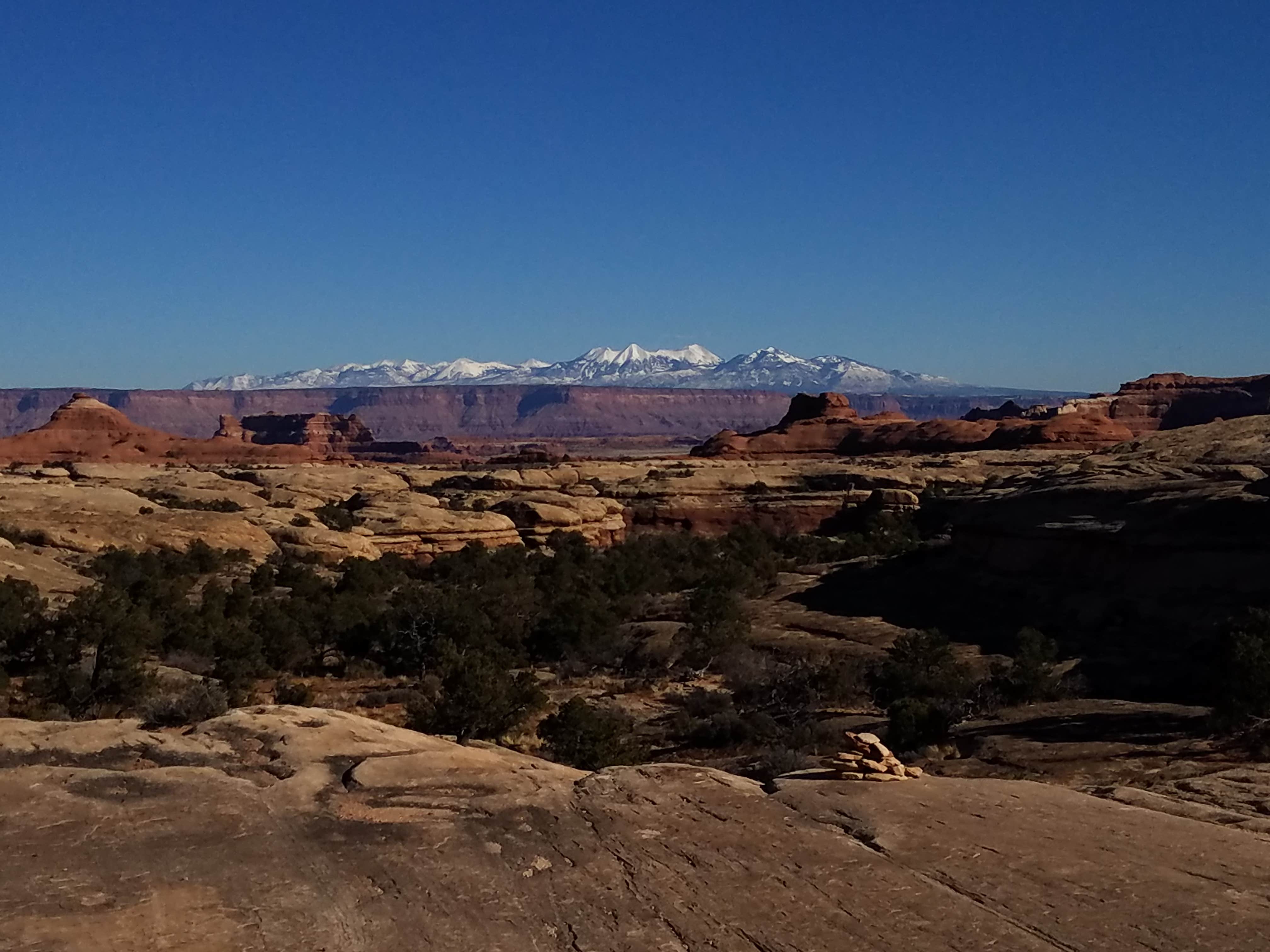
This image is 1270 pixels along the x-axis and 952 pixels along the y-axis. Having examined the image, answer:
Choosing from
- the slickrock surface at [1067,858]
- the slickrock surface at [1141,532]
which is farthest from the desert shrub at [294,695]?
the slickrock surface at [1141,532]

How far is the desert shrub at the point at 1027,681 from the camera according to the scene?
21.0 meters

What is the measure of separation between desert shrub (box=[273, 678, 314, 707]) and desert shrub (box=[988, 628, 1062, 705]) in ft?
43.4

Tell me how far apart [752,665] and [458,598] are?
872 cm

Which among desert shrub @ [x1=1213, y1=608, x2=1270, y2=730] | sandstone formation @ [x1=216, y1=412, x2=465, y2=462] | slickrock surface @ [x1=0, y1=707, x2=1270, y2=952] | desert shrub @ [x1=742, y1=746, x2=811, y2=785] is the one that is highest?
slickrock surface @ [x1=0, y1=707, x2=1270, y2=952]

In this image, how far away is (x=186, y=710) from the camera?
13.3 meters

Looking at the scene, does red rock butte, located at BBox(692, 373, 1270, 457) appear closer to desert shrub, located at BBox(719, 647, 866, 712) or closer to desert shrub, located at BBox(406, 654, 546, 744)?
desert shrub, located at BBox(719, 647, 866, 712)

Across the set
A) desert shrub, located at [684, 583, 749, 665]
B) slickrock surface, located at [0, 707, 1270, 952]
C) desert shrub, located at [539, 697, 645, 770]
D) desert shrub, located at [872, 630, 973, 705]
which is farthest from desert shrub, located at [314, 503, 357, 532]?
slickrock surface, located at [0, 707, 1270, 952]

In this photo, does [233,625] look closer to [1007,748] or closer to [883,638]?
[883,638]

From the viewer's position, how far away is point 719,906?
26.9ft

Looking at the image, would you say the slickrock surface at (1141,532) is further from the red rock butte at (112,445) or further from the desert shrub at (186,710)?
the red rock butte at (112,445)

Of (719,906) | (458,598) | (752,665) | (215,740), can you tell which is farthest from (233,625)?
(719,906)

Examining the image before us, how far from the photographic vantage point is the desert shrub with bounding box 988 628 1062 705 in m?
21.0

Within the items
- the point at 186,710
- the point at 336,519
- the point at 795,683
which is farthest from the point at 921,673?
the point at 336,519

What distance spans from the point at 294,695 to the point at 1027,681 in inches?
550
